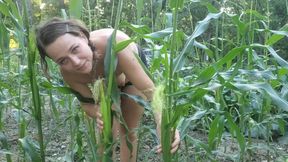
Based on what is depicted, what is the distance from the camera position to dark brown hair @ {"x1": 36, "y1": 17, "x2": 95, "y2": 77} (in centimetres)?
163

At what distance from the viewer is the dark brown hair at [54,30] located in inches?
64.1

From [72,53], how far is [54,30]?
133mm

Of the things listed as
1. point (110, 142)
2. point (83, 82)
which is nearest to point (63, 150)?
point (83, 82)

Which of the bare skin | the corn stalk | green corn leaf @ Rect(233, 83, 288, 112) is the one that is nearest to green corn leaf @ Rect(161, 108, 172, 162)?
the bare skin

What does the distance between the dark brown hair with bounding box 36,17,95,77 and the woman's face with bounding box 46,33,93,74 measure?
0.02 m

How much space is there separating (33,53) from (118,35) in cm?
35

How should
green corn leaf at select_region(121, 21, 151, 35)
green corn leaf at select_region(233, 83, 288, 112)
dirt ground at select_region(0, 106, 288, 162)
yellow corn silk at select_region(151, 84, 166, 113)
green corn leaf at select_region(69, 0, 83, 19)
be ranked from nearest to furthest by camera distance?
yellow corn silk at select_region(151, 84, 166, 113) < green corn leaf at select_region(233, 83, 288, 112) < green corn leaf at select_region(121, 21, 151, 35) < green corn leaf at select_region(69, 0, 83, 19) < dirt ground at select_region(0, 106, 288, 162)

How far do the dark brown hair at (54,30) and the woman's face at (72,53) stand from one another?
0.07 ft

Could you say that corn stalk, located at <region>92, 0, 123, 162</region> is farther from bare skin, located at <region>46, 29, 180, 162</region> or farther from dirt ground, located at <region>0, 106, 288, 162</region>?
dirt ground, located at <region>0, 106, 288, 162</region>

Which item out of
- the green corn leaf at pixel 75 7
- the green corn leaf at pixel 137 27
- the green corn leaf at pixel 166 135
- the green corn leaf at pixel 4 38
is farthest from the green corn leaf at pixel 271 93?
the green corn leaf at pixel 4 38

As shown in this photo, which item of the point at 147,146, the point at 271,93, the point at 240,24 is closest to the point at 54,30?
the point at 240,24

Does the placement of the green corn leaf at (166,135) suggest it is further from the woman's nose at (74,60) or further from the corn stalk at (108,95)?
the woman's nose at (74,60)

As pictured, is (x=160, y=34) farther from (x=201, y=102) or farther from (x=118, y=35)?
(x=201, y=102)

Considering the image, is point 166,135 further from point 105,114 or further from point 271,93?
point 271,93
